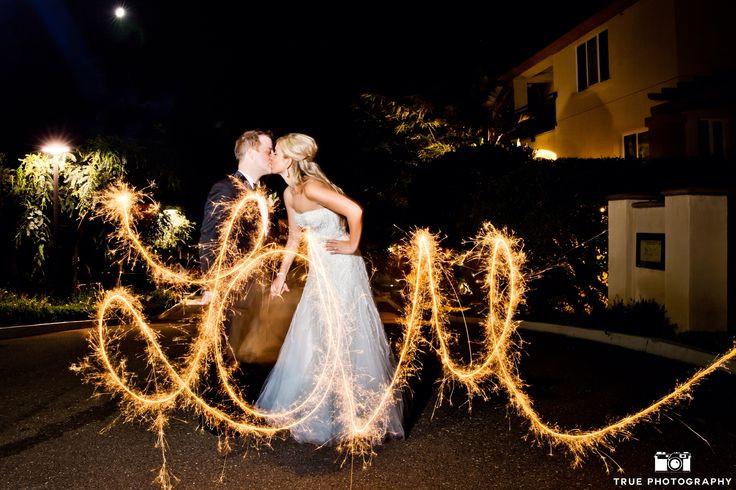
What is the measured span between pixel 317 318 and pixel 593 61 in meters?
19.8

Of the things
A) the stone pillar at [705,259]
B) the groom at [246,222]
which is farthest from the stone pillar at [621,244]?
the groom at [246,222]

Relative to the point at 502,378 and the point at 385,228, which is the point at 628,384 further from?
the point at 385,228

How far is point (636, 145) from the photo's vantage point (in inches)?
758

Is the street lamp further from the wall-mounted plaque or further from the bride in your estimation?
the wall-mounted plaque

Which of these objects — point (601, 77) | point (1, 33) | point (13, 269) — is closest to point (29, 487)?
point (13, 269)

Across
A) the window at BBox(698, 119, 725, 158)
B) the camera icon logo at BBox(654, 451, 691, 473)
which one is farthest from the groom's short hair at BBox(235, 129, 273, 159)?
the window at BBox(698, 119, 725, 158)

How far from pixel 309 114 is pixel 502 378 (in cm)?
2029

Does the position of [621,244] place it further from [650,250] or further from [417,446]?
[417,446]

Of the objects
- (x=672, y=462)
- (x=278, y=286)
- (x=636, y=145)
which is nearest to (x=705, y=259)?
(x=672, y=462)

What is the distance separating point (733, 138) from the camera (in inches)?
658

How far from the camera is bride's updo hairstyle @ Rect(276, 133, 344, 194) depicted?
4.84 m

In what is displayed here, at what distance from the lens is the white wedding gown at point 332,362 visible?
15.4 ft

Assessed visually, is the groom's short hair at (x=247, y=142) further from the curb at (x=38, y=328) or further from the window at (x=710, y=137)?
the window at (x=710, y=137)

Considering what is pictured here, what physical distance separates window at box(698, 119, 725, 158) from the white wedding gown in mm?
15694
